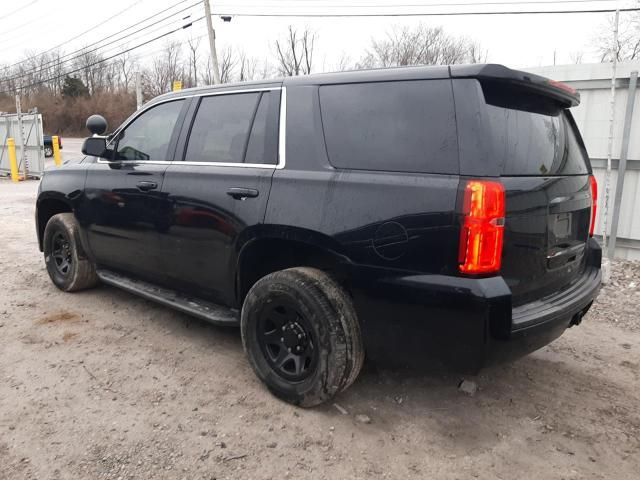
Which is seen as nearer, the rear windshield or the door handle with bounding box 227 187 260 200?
the rear windshield

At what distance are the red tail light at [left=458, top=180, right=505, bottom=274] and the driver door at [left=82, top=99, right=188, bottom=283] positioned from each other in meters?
2.21

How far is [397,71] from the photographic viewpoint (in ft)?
8.75

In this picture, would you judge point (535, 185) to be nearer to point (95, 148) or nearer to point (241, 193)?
point (241, 193)

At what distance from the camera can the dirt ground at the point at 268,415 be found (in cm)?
250

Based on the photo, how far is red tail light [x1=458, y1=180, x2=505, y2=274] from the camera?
7.47ft

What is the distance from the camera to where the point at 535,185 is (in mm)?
2514

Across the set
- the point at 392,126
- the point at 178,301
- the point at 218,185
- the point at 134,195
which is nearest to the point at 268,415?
the point at 178,301

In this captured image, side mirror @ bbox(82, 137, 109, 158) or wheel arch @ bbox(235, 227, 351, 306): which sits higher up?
side mirror @ bbox(82, 137, 109, 158)

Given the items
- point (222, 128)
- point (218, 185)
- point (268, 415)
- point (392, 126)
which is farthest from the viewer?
point (222, 128)

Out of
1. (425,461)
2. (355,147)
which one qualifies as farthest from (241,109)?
(425,461)

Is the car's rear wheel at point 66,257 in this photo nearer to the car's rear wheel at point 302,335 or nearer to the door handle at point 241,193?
the door handle at point 241,193

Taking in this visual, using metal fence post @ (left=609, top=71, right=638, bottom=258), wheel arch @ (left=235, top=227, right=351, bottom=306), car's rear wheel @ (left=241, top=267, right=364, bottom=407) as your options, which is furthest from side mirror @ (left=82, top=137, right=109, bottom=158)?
metal fence post @ (left=609, top=71, right=638, bottom=258)

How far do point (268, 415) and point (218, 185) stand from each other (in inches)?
56.5

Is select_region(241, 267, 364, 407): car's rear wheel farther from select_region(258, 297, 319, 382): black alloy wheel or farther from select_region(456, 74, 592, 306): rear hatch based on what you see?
select_region(456, 74, 592, 306): rear hatch
